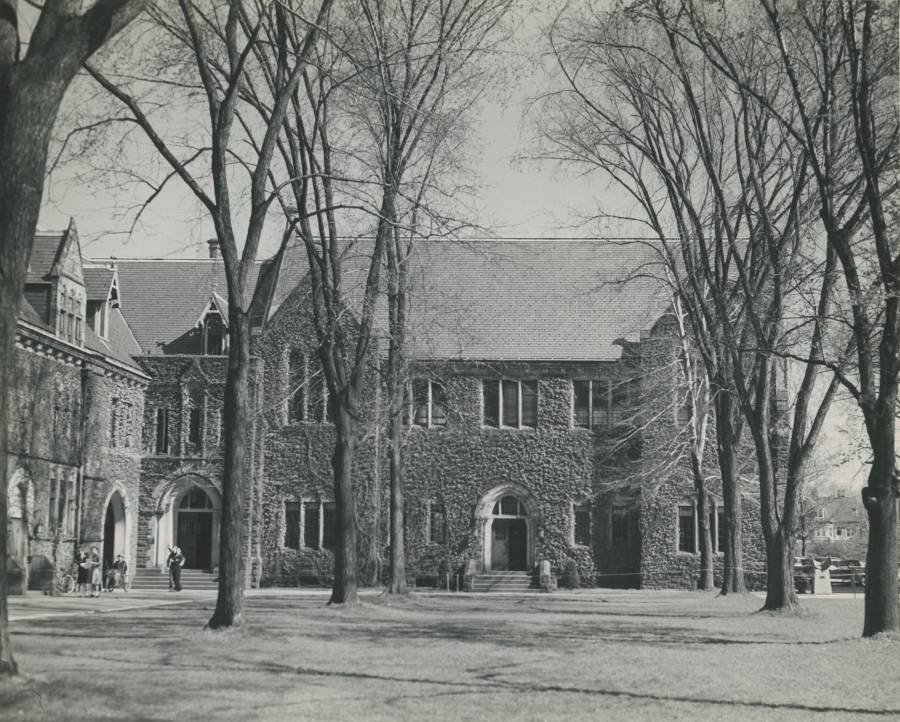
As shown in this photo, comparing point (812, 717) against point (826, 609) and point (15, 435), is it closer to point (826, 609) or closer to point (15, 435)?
point (826, 609)

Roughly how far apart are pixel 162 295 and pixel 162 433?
564 centimetres

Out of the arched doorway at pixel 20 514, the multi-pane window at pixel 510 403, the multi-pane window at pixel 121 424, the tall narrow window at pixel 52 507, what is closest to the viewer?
the arched doorway at pixel 20 514

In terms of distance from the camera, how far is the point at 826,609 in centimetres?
2567

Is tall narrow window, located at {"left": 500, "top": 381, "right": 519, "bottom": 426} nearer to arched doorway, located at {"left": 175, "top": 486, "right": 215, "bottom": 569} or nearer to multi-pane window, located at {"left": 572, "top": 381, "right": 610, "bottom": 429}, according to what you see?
multi-pane window, located at {"left": 572, "top": 381, "right": 610, "bottom": 429}

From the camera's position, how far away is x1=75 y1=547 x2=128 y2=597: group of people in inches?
1164

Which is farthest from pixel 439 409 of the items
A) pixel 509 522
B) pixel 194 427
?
pixel 194 427

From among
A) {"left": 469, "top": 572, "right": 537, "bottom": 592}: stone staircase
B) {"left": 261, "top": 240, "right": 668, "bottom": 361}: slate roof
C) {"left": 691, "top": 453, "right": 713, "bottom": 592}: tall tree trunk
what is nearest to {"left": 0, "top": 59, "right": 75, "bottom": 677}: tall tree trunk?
{"left": 691, "top": 453, "right": 713, "bottom": 592}: tall tree trunk

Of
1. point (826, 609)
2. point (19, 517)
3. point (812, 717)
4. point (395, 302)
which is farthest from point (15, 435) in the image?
point (812, 717)

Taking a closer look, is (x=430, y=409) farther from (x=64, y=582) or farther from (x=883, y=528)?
(x=883, y=528)

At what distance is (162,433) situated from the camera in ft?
130

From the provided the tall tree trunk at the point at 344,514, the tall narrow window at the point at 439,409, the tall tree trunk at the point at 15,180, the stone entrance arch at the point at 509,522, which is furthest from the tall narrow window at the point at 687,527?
the tall tree trunk at the point at 15,180

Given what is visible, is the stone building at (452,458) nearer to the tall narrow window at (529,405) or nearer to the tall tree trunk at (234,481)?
the tall narrow window at (529,405)

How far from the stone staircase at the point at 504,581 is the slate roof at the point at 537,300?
730 centimetres

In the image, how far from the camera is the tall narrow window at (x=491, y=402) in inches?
1590
